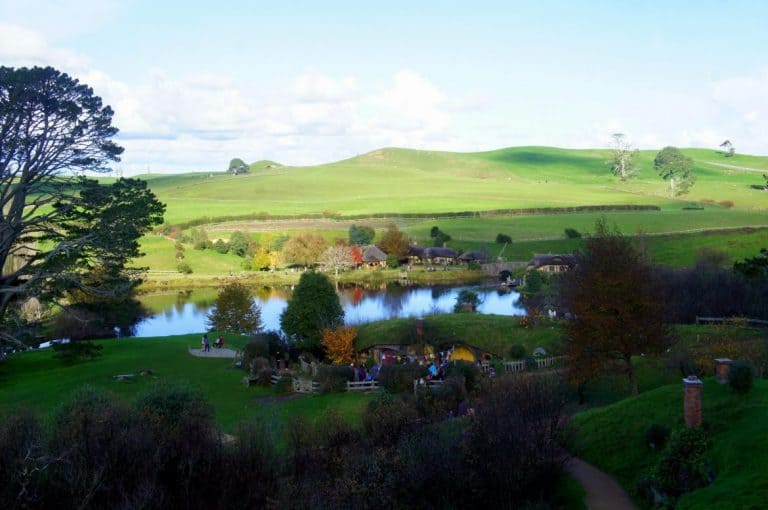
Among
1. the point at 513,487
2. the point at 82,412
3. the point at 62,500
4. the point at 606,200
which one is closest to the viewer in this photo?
the point at 62,500

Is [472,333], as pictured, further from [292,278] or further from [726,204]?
[726,204]

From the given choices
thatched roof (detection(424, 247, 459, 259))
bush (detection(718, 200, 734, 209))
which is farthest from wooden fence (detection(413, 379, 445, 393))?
bush (detection(718, 200, 734, 209))

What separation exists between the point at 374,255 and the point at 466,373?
2749 inches

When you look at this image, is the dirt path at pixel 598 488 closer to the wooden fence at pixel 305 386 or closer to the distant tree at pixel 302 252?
the wooden fence at pixel 305 386

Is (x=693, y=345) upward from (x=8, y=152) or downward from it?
downward

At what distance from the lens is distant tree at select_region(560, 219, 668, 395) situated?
27.2m

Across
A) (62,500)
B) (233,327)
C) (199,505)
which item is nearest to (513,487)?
(199,505)

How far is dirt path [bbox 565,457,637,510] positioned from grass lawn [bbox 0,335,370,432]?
8.60m

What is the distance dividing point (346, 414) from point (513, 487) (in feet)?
37.8

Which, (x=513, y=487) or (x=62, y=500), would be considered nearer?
(x=62, y=500)

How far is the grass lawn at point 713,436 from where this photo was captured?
49.5 feet

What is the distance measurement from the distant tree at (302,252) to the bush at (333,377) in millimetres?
67414

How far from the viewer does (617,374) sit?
1206 inches

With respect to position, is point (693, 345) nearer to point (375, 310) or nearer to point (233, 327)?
point (233, 327)
